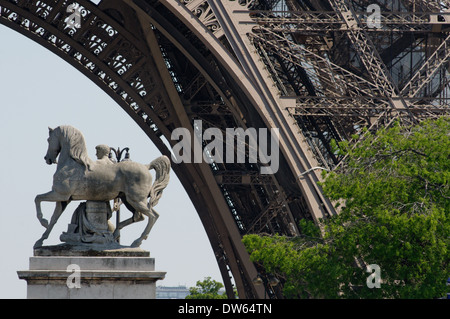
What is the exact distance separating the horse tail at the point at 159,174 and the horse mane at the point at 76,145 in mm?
1216

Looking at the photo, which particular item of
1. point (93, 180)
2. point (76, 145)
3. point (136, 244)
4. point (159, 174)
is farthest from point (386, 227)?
point (76, 145)

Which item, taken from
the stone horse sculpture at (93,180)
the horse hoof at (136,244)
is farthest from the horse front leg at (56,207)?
the horse hoof at (136,244)

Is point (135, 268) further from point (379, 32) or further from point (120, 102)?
point (120, 102)

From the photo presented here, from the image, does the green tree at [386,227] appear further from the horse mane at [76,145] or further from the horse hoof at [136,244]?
the horse mane at [76,145]

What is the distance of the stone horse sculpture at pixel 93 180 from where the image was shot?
22234mm

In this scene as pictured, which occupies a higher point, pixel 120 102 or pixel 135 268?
pixel 120 102

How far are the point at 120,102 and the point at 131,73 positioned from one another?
7.24 feet

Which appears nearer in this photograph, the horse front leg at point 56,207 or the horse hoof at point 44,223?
the horse front leg at point 56,207

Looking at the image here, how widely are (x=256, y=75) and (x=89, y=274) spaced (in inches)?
590

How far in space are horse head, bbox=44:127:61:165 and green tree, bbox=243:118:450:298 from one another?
950 centimetres

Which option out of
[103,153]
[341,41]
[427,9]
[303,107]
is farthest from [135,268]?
[341,41]

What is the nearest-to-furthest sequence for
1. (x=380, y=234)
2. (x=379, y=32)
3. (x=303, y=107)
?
(x=380, y=234) → (x=303, y=107) → (x=379, y=32)
